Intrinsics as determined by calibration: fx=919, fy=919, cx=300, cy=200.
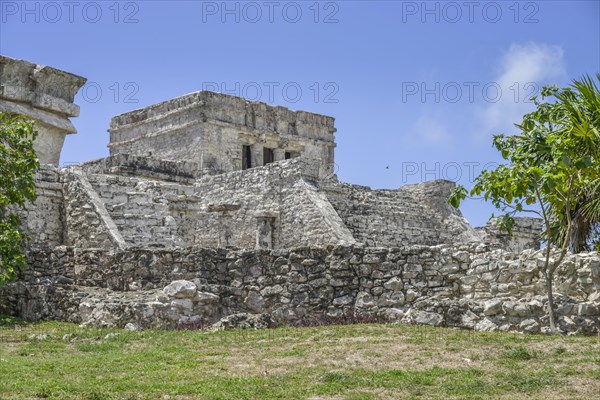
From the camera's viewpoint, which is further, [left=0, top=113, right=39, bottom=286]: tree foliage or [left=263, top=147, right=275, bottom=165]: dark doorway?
[left=263, top=147, right=275, bottom=165]: dark doorway

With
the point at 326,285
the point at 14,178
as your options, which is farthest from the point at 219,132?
the point at 326,285

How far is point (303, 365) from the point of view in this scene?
8602mm

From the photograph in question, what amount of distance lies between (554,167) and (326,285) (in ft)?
10.8

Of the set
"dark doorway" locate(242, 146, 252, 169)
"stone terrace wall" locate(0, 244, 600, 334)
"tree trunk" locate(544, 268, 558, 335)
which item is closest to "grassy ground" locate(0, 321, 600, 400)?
"tree trunk" locate(544, 268, 558, 335)

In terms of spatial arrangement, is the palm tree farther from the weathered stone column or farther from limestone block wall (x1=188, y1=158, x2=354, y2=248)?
the weathered stone column

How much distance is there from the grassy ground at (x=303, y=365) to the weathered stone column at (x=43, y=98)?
8316 mm

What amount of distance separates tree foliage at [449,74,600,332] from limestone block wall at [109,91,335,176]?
15421 mm

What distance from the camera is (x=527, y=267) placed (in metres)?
10.9

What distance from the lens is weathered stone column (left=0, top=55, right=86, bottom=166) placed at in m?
18.2

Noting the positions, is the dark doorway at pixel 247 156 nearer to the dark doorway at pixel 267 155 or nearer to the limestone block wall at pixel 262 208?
the dark doorway at pixel 267 155

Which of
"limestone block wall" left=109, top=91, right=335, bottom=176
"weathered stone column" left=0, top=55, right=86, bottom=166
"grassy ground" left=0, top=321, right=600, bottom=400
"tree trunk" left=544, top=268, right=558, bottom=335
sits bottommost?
"grassy ground" left=0, top=321, right=600, bottom=400

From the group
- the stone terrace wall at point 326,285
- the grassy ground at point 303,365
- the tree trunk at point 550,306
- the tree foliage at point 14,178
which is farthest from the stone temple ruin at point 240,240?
the grassy ground at point 303,365

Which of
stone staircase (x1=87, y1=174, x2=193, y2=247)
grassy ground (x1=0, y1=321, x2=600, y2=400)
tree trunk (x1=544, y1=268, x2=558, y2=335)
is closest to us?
grassy ground (x1=0, y1=321, x2=600, y2=400)

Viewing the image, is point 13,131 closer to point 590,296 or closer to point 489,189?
point 489,189
